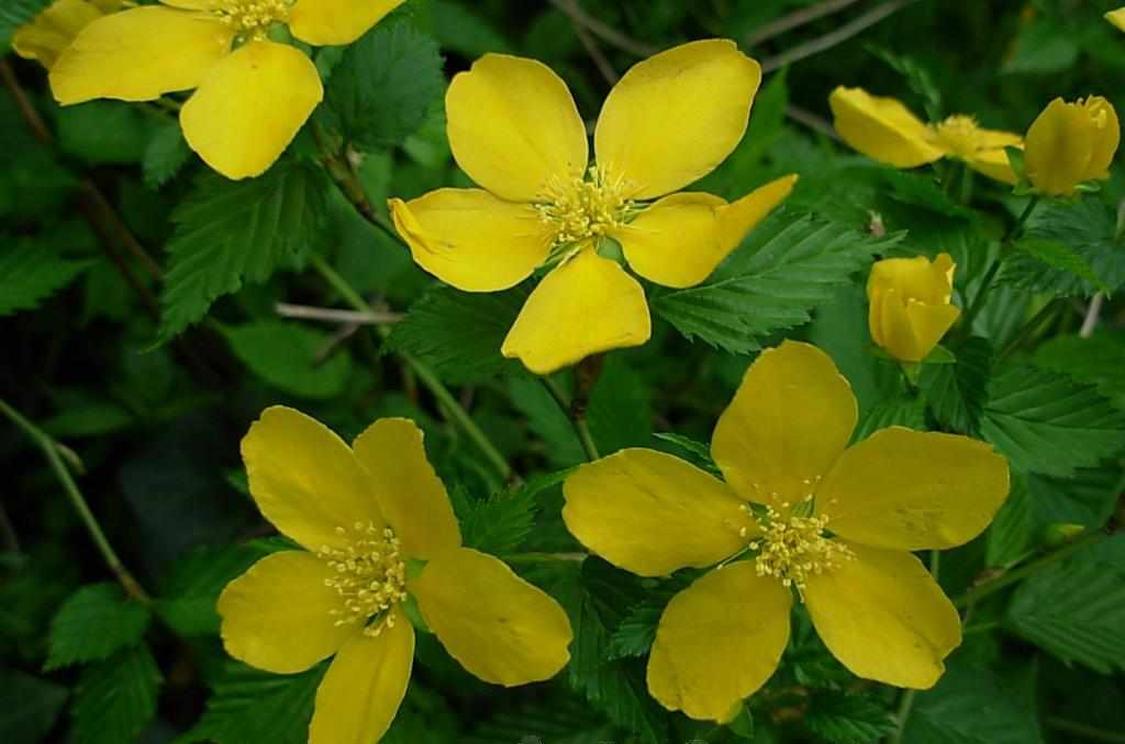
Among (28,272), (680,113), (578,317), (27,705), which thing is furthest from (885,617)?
(27,705)

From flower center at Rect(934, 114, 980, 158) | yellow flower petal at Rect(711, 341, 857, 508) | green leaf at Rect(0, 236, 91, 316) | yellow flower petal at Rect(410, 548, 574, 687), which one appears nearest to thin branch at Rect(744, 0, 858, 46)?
flower center at Rect(934, 114, 980, 158)

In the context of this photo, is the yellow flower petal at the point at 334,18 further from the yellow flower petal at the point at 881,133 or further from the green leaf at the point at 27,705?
the green leaf at the point at 27,705

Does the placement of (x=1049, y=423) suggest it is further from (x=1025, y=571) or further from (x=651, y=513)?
(x=651, y=513)

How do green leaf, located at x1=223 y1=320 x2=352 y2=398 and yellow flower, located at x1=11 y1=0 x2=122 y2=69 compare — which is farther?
green leaf, located at x1=223 y1=320 x2=352 y2=398

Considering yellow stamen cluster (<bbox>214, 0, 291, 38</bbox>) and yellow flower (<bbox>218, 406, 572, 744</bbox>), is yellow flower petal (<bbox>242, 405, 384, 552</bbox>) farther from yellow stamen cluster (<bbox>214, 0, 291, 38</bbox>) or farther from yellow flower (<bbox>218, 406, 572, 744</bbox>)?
yellow stamen cluster (<bbox>214, 0, 291, 38</bbox>)

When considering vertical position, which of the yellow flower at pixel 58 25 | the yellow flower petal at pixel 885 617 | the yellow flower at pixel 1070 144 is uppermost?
the yellow flower at pixel 58 25

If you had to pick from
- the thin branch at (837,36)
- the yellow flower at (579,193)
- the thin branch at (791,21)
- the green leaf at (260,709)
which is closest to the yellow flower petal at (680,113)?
the yellow flower at (579,193)
